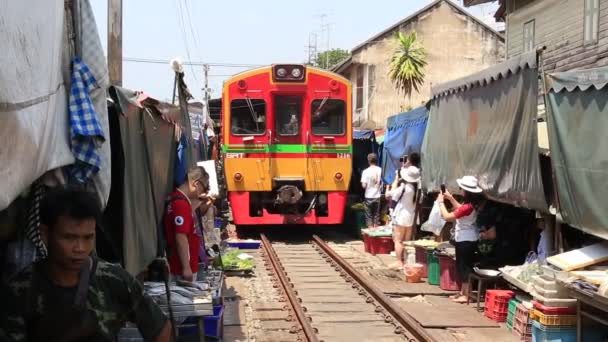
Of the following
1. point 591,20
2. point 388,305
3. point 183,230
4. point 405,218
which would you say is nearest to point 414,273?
point 405,218

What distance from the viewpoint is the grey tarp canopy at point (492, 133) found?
7100 millimetres

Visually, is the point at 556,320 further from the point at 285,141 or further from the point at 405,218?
the point at 285,141

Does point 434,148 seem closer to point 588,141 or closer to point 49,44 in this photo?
point 588,141

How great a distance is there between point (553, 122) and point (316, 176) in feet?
24.8

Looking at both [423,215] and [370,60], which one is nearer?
[423,215]

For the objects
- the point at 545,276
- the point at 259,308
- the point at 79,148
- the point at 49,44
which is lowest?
the point at 259,308

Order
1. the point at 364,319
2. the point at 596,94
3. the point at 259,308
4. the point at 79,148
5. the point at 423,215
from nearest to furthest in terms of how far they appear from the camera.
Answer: the point at 79,148
the point at 596,94
the point at 364,319
the point at 259,308
the point at 423,215

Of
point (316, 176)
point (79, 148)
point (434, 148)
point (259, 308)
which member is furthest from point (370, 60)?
point (79, 148)

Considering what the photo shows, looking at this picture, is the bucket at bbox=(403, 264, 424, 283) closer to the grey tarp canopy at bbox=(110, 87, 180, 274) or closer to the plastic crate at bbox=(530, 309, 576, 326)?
the plastic crate at bbox=(530, 309, 576, 326)

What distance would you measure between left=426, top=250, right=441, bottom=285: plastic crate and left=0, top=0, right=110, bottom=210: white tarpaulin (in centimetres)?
664

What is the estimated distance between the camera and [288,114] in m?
14.1

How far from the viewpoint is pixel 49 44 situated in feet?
10.1

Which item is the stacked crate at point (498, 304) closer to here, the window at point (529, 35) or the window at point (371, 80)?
the window at point (529, 35)

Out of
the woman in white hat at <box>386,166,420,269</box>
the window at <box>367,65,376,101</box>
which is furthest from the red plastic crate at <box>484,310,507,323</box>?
the window at <box>367,65,376,101</box>
